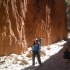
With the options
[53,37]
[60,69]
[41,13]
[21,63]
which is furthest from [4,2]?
[53,37]

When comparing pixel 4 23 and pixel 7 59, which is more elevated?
pixel 4 23

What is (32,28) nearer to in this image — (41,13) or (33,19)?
(33,19)

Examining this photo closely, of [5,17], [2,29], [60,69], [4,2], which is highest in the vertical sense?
[4,2]

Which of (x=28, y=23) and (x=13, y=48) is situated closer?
(x=13, y=48)

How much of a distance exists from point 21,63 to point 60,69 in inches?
80.9

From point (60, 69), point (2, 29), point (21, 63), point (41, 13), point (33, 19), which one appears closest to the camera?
point (60, 69)

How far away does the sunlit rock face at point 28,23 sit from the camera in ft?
33.4

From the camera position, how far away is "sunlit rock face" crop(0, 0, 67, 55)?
10.2 metres

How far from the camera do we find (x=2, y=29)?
32.8 ft

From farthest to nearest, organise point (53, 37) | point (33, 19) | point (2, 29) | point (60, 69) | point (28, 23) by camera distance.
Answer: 1. point (53, 37)
2. point (33, 19)
3. point (28, 23)
4. point (2, 29)
5. point (60, 69)

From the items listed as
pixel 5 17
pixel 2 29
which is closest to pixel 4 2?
pixel 5 17

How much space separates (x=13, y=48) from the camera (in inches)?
416

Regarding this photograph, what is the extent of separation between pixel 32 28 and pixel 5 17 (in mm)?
4974

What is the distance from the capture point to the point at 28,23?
46.2 feet
